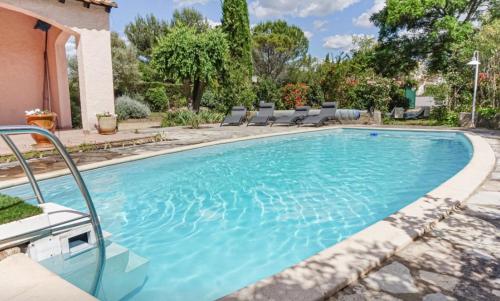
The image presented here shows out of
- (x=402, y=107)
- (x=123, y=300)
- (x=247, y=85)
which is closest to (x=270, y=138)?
(x=247, y=85)

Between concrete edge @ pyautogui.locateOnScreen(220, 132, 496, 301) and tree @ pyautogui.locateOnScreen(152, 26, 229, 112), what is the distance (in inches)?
536

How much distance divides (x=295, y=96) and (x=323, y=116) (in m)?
4.61

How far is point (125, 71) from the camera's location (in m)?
22.0

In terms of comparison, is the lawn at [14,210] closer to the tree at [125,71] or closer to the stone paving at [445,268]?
the stone paving at [445,268]

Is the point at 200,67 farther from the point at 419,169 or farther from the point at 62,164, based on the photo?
the point at 419,169

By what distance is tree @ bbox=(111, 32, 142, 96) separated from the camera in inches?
864

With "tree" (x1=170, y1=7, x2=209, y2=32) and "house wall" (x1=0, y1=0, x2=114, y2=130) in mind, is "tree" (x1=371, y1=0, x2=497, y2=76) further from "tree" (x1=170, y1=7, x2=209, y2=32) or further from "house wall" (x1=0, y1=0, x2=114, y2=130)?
"tree" (x1=170, y1=7, x2=209, y2=32)

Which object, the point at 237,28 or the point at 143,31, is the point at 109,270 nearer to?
the point at 237,28

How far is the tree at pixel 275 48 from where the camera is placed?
3328cm

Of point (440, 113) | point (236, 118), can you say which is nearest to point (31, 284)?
point (236, 118)

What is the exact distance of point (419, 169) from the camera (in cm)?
746

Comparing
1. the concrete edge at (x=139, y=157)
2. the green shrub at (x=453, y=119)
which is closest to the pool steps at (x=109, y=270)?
the concrete edge at (x=139, y=157)

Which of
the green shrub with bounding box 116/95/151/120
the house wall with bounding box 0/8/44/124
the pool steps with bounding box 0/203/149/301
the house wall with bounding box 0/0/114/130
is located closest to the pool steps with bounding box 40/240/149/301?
the pool steps with bounding box 0/203/149/301

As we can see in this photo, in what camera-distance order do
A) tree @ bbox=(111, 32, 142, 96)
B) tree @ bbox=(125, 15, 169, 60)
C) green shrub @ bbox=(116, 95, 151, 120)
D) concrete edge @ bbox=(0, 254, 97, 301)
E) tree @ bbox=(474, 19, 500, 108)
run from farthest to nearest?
tree @ bbox=(125, 15, 169, 60), tree @ bbox=(111, 32, 142, 96), green shrub @ bbox=(116, 95, 151, 120), tree @ bbox=(474, 19, 500, 108), concrete edge @ bbox=(0, 254, 97, 301)
